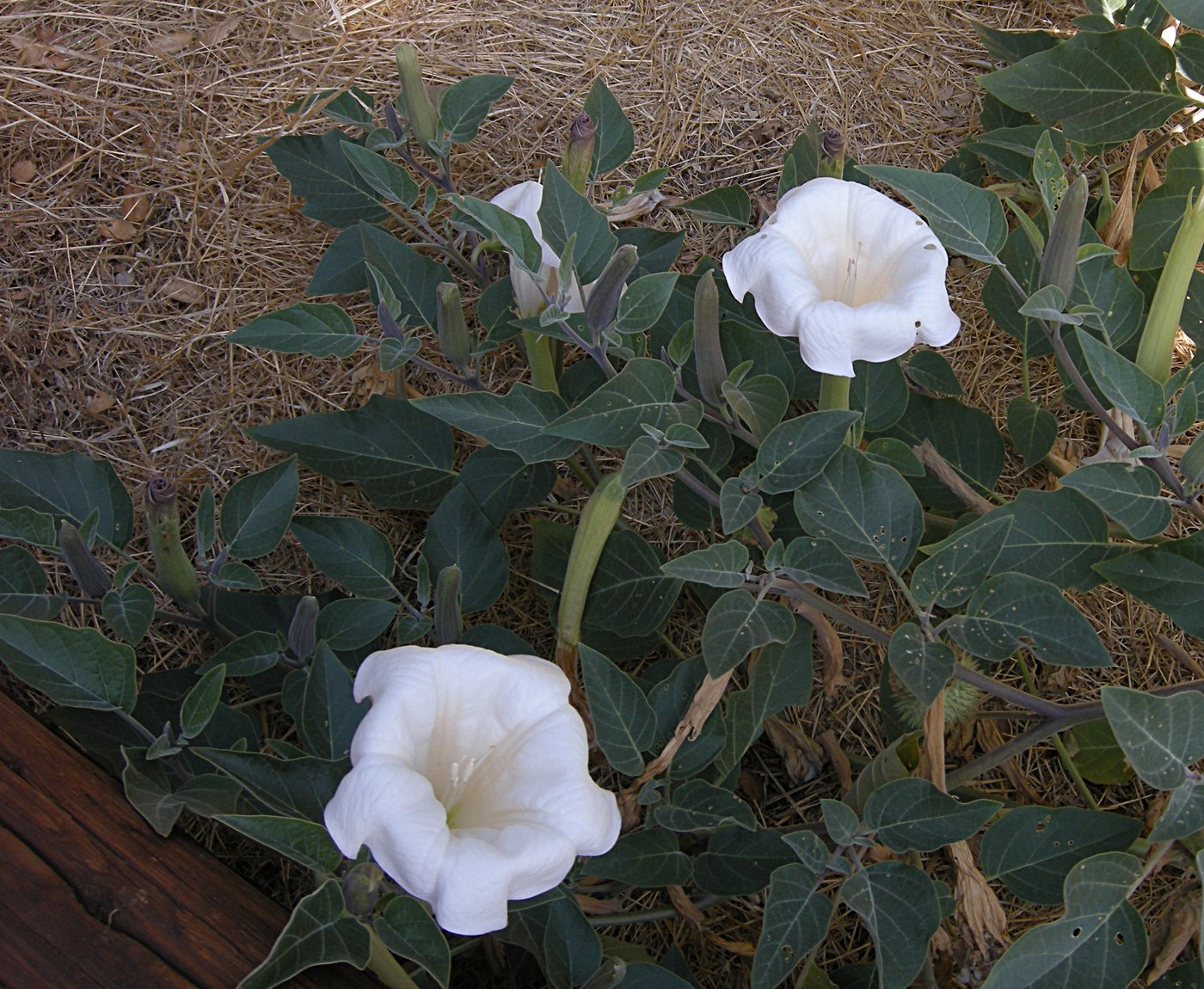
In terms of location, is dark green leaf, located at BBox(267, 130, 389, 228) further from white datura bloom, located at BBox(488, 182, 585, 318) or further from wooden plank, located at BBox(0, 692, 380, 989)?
wooden plank, located at BBox(0, 692, 380, 989)

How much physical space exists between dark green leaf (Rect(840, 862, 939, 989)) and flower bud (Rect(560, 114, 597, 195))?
872 millimetres

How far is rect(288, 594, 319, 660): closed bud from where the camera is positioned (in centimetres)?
117

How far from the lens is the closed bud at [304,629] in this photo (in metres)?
1.17

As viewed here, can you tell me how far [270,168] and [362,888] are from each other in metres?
1.26

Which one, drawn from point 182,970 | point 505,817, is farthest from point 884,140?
point 182,970

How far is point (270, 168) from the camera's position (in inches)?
69.4

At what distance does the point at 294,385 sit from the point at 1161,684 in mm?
1375

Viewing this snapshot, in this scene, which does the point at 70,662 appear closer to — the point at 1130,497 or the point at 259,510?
the point at 259,510

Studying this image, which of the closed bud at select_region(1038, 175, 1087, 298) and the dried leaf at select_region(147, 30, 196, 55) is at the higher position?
the closed bud at select_region(1038, 175, 1087, 298)

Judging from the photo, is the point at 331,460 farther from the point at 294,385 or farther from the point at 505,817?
the point at 505,817

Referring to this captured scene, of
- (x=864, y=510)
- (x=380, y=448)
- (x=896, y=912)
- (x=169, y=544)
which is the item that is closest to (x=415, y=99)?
(x=380, y=448)

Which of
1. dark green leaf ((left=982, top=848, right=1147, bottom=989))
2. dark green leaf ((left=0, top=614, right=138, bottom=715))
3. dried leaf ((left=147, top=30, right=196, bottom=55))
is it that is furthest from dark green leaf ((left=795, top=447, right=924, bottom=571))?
dried leaf ((left=147, top=30, right=196, bottom=55))

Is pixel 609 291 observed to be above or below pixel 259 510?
above

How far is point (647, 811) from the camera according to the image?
49.0 inches
